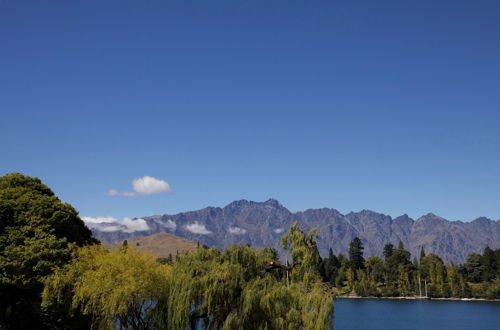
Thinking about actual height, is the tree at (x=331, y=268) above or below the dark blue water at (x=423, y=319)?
above

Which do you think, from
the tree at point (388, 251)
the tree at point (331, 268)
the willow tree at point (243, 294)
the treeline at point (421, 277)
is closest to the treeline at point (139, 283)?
the willow tree at point (243, 294)

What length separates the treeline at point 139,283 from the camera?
2541cm

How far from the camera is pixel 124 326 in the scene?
29.3m

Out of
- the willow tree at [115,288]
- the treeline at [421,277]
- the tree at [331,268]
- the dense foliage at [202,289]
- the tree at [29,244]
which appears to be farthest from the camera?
the tree at [331,268]

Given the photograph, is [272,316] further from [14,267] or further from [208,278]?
[14,267]

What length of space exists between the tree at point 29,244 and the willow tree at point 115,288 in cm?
184

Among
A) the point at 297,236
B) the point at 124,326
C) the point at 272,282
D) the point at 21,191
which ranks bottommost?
the point at 124,326

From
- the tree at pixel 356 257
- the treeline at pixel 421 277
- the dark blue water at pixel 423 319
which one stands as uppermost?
the tree at pixel 356 257

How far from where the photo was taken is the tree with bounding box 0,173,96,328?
104 ft

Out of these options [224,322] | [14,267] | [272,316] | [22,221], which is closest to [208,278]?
[224,322]

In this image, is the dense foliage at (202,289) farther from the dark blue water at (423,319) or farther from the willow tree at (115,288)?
the dark blue water at (423,319)

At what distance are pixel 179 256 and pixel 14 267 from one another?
12247 millimetres

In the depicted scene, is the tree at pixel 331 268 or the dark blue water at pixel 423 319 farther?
the tree at pixel 331 268

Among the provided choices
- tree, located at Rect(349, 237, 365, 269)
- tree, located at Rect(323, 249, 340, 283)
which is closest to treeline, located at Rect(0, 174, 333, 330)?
tree, located at Rect(323, 249, 340, 283)
